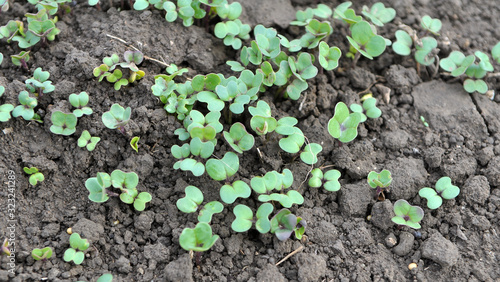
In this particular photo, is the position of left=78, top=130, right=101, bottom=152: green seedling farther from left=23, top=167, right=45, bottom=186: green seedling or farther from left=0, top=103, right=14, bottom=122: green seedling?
left=0, top=103, right=14, bottom=122: green seedling

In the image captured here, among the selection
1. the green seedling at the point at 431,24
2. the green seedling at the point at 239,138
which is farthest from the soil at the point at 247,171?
the green seedling at the point at 431,24

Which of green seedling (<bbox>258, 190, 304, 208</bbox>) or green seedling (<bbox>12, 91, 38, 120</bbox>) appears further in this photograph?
green seedling (<bbox>12, 91, 38, 120</bbox>)

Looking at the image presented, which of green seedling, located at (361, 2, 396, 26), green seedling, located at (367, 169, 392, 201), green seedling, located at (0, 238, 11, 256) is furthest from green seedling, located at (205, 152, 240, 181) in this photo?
green seedling, located at (361, 2, 396, 26)

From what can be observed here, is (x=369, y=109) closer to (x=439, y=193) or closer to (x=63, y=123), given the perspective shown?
(x=439, y=193)

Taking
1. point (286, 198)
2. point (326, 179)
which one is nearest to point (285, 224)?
point (286, 198)

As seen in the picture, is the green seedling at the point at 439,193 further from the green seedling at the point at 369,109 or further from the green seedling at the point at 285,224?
the green seedling at the point at 285,224
